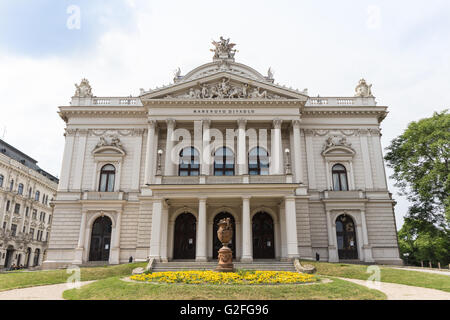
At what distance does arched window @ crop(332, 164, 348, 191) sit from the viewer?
31.8 m

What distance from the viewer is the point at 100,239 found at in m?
30.4

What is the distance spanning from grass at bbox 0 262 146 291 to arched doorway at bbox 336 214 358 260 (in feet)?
56.6

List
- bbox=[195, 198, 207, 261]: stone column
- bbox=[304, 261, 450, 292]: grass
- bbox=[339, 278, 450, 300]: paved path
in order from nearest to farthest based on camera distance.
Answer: bbox=[339, 278, 450, 300]: paved path
bbox=[304, 261, 450, 292]: grass
bbox=[195, 198, 207, 261]: stone column

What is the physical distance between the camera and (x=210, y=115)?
31516 mm

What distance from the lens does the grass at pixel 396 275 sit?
17487 millimetres

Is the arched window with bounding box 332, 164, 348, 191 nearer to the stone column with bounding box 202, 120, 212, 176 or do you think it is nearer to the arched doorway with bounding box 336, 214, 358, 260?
the arched doorway with bounding box 336, 214, 358, 260

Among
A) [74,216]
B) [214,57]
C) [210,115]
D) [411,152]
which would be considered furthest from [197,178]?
[411,152]

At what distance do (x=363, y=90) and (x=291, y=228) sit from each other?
17.5 meters

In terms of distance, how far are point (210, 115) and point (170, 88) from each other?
4.62 meters

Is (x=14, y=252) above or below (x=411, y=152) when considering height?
below

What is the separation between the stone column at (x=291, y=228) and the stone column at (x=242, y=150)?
4827mm

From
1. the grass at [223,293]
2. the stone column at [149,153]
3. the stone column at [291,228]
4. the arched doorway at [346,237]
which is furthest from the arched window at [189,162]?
the grass at [223,293]

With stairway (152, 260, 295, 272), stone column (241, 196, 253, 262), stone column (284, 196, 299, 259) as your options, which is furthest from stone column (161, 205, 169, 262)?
stone column (284, 196, 299, 259)
